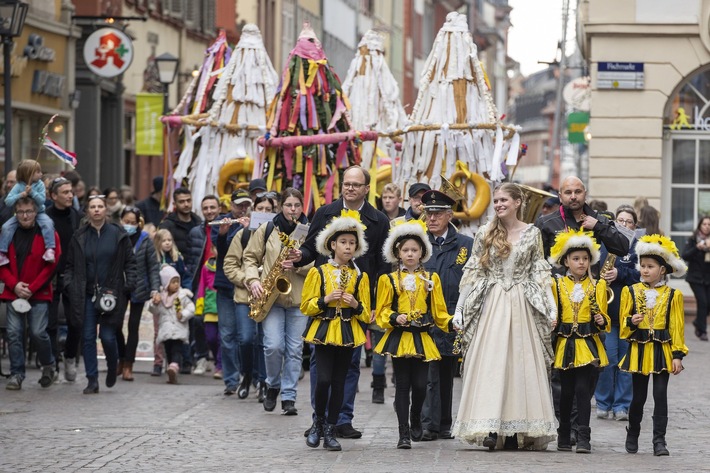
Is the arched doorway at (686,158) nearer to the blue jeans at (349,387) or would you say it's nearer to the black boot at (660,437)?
the blue jeans at (349,387)

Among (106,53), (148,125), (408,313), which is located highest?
(106,53)

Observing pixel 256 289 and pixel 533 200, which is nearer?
pixel 256 289

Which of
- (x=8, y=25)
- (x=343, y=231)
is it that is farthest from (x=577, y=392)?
(x=8, y=25)

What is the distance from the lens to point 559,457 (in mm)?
11492

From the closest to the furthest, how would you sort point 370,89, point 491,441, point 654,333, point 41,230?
point 491,441 → point 654,333 → point 41,230 → point 370,89

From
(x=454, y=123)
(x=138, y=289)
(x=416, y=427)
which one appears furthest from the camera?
(x=454, y=123)

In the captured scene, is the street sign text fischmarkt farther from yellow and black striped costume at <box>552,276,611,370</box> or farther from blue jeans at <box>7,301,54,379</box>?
yellow and black striped costume at <box>552,276,611,370</box>

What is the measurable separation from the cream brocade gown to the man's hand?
5305mm

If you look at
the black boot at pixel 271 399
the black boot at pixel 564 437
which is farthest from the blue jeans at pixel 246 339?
the black boot at pixel 564 437

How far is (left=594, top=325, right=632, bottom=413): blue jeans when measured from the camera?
572 inches

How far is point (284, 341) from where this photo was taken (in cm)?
1415

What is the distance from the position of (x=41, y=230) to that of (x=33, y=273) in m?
0.39

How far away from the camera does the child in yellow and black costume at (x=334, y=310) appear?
1197 cm

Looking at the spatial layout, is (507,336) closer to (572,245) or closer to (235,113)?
(572,245)
